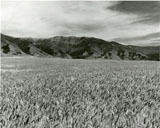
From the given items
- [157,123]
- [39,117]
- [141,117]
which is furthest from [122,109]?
[39,117]

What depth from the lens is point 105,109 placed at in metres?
5.61

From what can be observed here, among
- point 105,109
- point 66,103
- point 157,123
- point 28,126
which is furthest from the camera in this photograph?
point 66,103

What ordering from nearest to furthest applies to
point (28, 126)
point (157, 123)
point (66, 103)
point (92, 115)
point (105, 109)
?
point (28, 126), point (157, 123), point (92, 115), point (105, 109), point (66, 103)

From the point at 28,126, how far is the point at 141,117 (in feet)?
7.37

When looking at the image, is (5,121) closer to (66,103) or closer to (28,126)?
(28,126)

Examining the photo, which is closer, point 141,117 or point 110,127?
point 110,127

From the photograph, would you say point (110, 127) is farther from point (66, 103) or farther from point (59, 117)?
point (66, 103)

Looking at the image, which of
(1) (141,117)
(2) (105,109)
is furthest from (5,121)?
(1) (141,117)

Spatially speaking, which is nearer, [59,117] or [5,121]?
[5,121]

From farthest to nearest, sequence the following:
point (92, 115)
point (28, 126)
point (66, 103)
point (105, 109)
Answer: point (66, 103), point (105, 109), point (92, 115), point (28, 126)

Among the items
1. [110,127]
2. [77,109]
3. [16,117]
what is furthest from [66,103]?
[110,127]

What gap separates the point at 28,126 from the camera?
13.7 feet

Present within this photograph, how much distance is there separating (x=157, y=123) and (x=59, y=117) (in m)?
1.86

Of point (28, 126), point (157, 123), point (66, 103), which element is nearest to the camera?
point (28, 126)
